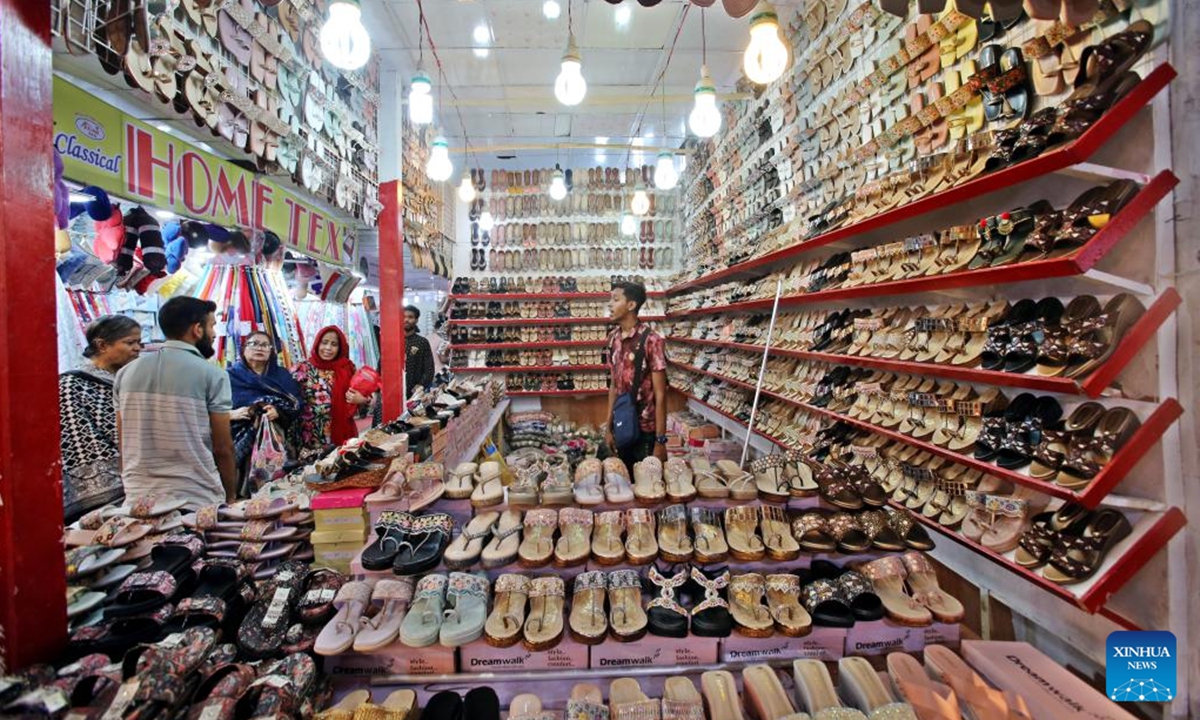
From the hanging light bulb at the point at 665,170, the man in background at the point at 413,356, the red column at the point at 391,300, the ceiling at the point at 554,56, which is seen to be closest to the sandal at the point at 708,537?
the hanging light bulb at the point at 665,170

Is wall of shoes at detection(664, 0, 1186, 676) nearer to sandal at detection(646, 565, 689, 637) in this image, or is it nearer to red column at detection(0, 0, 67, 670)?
sandal at detection(646, 565, 689, 637)

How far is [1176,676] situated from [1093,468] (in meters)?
0.72

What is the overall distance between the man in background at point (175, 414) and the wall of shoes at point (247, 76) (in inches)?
42.7

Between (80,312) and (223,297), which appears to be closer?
(80,312)

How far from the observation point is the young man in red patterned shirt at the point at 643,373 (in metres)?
3.84

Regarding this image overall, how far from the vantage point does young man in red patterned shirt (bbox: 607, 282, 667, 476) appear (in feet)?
12.6

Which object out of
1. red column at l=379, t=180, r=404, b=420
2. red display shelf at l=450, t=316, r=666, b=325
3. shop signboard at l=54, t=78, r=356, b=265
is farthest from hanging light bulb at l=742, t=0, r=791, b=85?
red display shelf at l=450, t=316, r=666, b=325

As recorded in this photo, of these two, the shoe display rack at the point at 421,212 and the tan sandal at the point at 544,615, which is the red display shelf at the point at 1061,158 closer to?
the tan sandal at the point at 544,615

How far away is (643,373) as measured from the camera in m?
3.88

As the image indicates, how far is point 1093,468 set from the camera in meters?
1.92

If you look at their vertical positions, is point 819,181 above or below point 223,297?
above

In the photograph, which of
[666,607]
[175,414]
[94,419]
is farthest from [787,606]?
[94,419]

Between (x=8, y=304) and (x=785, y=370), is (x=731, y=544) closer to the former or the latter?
(x=8, y=304)

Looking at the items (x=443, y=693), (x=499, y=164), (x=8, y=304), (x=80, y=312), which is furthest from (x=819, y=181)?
(x=499, y=164)
